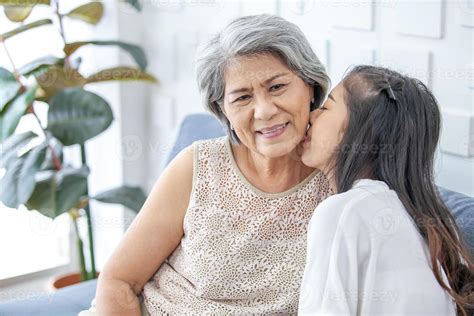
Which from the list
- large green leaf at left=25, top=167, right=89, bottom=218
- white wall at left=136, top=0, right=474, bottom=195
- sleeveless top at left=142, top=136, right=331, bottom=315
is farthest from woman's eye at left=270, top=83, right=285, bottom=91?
large green leaf at left=25, top=167, right=89, bottom=218

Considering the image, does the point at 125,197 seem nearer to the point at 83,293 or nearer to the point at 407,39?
the point at 83,293

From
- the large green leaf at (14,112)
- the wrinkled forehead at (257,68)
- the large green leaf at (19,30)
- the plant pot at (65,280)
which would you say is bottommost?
the plant pot at (65,280)

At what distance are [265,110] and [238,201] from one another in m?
0.27

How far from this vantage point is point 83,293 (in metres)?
2.27

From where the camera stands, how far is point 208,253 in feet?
6.08

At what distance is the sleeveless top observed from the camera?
182 cm

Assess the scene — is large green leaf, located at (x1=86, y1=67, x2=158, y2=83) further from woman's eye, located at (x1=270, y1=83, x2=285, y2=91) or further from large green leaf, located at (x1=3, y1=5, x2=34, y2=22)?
woman's eye, located at (x1=270, y1=83, x2=285, y2=91)

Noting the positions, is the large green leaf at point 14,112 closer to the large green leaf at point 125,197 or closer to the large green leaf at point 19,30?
the large green leaf at point 19,30

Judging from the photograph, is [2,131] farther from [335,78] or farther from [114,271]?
[335,78]

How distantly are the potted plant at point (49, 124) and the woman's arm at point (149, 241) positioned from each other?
0.71 meters

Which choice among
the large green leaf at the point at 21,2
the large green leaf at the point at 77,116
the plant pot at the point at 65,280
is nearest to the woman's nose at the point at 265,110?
the large green leaf at the point at 77,116

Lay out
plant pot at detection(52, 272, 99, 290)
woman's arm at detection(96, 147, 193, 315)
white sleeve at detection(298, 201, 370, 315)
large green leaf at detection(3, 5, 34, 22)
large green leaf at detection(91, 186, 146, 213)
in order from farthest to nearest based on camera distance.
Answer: plant pot at detection(52, 272, 99, 290) → large green leaf at detection(91, 186, 146, 213) → large green leaf at detection(3, 5, 34, 22) → woman's arm at detection(96, 147, 193, 315) → white sleeve at detection(298, 201, 370, 315)

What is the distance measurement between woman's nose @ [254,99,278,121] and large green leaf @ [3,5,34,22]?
1.33 metres

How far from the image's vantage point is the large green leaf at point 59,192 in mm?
2643
